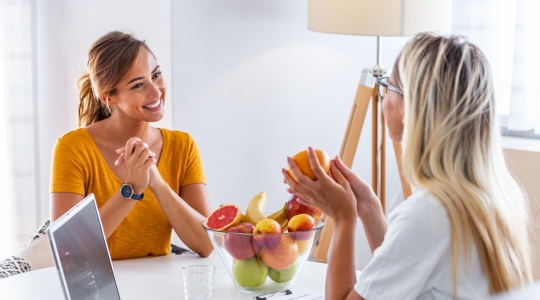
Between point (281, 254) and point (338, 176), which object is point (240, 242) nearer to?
point (281, 254)

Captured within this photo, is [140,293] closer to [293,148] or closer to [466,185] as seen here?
[466,185]

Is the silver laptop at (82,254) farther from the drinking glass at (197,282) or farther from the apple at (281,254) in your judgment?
the apple at (281,254)

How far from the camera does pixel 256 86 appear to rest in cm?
287

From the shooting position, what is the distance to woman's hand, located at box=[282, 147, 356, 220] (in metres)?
1.21

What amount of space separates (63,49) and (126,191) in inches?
34.5

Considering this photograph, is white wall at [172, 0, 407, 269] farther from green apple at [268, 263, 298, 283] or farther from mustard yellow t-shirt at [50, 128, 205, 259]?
green apple at [268, 263, 298, 283]

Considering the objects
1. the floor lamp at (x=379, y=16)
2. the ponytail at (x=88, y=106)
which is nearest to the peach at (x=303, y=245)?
the ponytail at (x=88, y=106)

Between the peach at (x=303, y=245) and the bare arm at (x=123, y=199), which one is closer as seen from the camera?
the peach at (x=303, y=245)

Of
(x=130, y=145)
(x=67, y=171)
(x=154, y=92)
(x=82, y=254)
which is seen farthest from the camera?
(x=154, y=92)

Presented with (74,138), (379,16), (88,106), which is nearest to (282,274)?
(74,138)

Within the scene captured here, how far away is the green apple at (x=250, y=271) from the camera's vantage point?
1350 mm

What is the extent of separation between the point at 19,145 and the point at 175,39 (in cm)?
72

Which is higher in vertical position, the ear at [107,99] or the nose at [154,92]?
the nose at [154,92]

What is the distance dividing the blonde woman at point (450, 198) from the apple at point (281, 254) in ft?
Answer: 0.91
